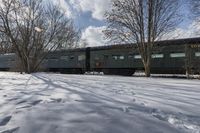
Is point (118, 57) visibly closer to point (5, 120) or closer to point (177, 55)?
point (177, 55)

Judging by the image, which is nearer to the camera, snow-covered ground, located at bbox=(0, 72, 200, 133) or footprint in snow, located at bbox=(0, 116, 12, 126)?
snow-covered ground, located at bbox=(0, 72, 200, 133)

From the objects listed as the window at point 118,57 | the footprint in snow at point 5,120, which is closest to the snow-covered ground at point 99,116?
the footprint in snow at point 5,120

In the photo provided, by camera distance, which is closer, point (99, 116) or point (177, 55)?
point (99, 116)

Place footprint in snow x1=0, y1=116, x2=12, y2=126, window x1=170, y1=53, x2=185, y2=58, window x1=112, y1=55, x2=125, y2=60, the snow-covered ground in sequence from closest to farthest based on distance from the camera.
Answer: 1. the snow-covered ground
2. footprint in snow x1=0, y1=116, x2=12, y2=126
3. window x1=170, y1=53, x2=185, y2=58
4. window x1=112, y1=55, x2=125, y2=60

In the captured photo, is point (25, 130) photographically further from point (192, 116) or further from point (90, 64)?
point (90, 64)

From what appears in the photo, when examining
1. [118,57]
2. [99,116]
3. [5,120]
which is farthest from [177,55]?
[5,120]

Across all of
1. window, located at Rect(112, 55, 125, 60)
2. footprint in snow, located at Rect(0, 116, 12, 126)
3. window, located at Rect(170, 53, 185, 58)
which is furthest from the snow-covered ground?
window, located at Rect(112, 55, 125, 60)

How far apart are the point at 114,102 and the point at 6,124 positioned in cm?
230

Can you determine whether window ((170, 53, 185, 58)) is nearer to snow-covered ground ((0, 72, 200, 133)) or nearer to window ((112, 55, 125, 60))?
window ((112, 55, 125, 60))

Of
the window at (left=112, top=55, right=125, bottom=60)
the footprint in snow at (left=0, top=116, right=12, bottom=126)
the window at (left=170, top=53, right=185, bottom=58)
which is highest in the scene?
the window at (left=112, top=55, right=125, bottom=60)

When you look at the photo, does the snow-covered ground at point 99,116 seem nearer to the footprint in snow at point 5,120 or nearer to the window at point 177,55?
the footprint in snow at point 5,120

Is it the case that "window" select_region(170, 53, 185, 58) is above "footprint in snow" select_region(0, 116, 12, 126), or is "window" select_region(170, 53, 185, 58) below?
above

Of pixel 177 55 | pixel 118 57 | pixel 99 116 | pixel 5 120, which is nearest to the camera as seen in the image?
pixel 5 120

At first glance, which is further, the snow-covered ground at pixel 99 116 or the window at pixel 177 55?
the window at pixel 177 55
